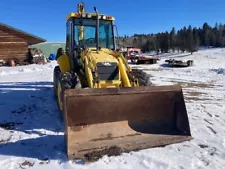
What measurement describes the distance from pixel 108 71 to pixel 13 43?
22.4 meters

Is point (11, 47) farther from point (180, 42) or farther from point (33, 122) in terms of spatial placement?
point (180, 42)

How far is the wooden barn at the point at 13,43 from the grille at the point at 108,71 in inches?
827

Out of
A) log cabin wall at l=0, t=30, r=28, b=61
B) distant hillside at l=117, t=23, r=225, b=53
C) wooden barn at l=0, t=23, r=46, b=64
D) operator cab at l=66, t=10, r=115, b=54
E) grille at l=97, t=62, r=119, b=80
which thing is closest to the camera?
grille at l=97, t=62, r=119, b=80

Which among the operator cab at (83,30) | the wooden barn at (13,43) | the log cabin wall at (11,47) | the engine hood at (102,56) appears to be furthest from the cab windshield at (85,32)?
the log cabin wall at (11,47)

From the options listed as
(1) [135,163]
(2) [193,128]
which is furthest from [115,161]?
(2) [193,128]

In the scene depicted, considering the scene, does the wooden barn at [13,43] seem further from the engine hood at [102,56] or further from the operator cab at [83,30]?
the engine hood at [102,56]

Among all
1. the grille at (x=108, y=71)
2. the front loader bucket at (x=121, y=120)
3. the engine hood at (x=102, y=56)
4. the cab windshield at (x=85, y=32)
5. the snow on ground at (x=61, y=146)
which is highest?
the cab windshield at (x=85, y=32)

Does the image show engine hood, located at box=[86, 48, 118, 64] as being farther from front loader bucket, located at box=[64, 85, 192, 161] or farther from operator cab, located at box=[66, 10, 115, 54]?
→ front loader bucket, located at box=[64, 85, 192, 161]

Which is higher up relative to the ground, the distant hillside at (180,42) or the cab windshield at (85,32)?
the distant hillside at (180,42)

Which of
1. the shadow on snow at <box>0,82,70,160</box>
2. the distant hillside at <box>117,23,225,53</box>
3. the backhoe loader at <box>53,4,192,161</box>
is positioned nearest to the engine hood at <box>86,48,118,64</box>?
the backhoe loader at <box>53,4,192,161</box>

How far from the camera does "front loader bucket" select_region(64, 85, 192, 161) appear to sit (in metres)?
4.35

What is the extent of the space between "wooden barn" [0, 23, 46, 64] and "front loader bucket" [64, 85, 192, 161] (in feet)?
73.3

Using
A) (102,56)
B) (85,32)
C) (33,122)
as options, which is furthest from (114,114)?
(85,32)

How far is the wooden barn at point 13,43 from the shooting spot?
2505 centimetres
